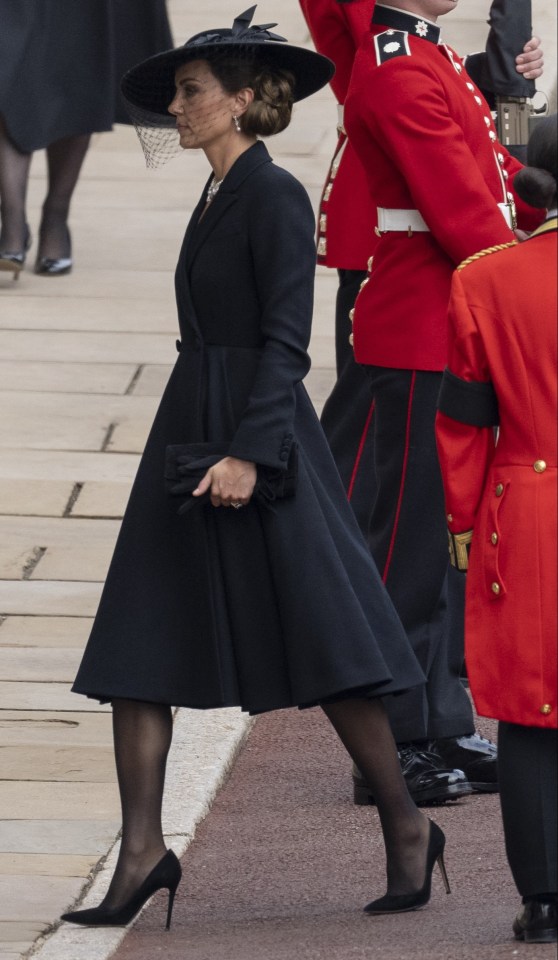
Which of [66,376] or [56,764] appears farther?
[66,376]

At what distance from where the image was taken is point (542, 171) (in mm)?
3623

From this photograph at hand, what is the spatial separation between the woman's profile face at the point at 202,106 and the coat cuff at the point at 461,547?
88 cm

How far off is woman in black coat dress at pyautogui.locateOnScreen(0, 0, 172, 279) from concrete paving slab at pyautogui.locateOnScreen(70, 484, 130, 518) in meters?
1.84

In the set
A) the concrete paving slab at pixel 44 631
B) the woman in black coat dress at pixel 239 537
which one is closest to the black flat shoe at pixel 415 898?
the woman in black coat dress at pixel 239 537

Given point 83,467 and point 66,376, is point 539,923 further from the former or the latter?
point 66,376

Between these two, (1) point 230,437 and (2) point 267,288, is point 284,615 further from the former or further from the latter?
(2) point 267,288

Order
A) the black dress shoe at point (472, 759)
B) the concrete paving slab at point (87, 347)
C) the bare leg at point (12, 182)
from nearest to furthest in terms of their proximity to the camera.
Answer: the black dress shoe at point (472, 759), the concrete paving slab at point (87, 347), the bare leg at point (12, 182)

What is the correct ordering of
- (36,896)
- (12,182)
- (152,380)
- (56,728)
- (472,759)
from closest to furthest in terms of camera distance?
(36,896)
(472,759)
(56,728)
(152,380)
(12,182)

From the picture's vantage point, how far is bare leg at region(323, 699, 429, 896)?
390 cm

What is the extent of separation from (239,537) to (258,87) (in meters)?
0.84

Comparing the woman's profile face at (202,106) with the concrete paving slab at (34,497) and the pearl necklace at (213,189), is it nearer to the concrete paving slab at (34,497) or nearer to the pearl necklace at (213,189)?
the pearl necklace at (213,189)

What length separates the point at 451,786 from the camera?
4.70 meters

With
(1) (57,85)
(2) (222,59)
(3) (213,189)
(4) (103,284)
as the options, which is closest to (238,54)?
(2) (222,59)

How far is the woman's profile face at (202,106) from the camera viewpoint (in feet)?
12.9
